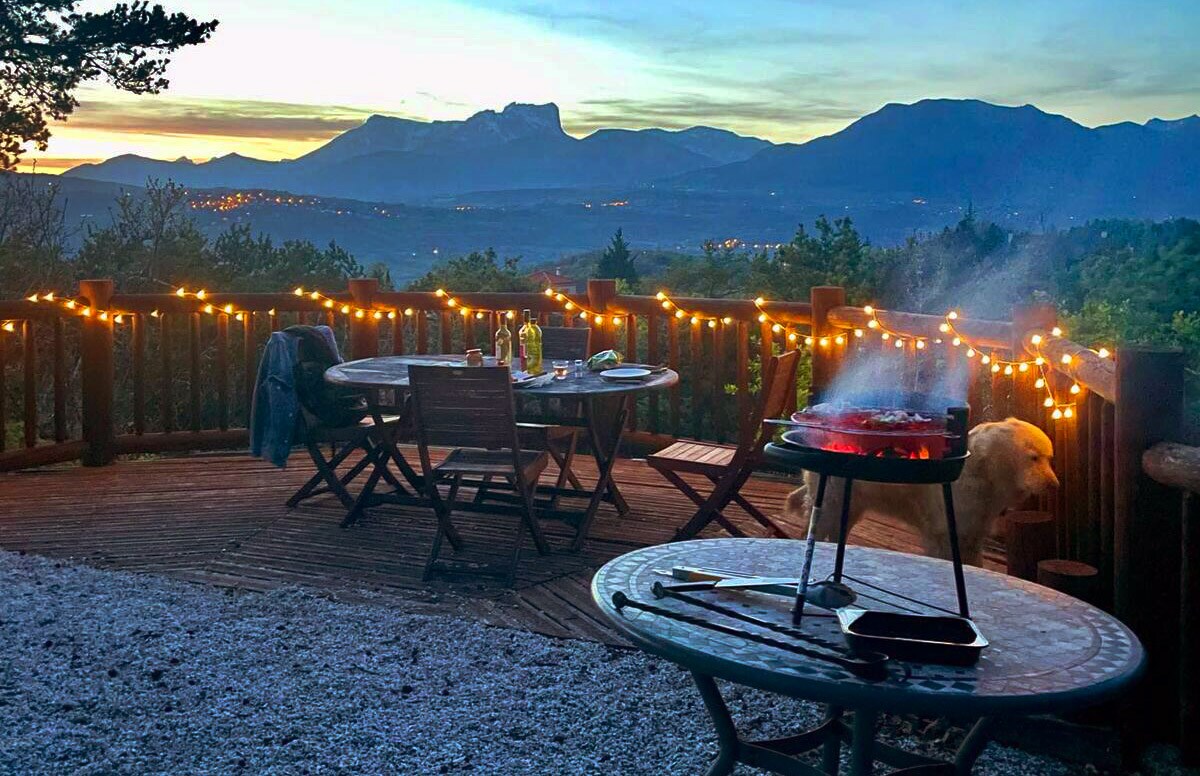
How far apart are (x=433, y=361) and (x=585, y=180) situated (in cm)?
4886

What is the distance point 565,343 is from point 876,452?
4.24m

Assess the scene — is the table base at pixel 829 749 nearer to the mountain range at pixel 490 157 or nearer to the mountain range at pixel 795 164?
the mountain range at pixel 795 164

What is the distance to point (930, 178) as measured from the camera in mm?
42250

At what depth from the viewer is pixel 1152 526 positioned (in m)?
2.88

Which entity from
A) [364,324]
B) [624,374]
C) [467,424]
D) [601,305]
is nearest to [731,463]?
→ [624,374]

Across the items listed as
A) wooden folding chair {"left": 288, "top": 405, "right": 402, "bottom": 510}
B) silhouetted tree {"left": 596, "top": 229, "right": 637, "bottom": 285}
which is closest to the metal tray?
wooden folding chair {"left": 288, "top": 405, "right": 402, "bottom": 510}

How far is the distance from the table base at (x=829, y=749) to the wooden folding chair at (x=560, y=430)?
113 inches

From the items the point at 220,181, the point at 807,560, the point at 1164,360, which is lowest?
the point at 807,560

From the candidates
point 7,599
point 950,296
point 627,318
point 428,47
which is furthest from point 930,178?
point 7,599

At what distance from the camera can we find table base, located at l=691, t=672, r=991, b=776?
6.91 ft

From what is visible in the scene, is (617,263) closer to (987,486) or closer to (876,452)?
(987,486)

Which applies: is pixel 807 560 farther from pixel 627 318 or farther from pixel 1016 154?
pixel 1016 154

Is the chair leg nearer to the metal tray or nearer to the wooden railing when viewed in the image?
the wooden railing

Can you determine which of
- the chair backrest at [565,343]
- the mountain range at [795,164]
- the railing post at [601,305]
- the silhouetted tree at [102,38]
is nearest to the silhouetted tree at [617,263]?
the mountain range at [795,164]
